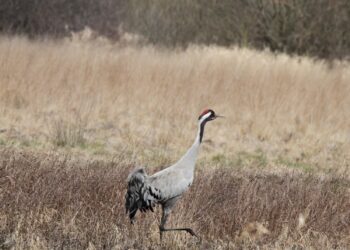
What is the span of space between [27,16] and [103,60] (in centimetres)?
850

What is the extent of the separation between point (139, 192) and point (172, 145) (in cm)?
645

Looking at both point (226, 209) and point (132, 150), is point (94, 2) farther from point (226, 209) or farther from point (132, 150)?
Result: point (226, 209)

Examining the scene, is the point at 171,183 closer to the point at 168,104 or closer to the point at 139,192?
the point at 139,192

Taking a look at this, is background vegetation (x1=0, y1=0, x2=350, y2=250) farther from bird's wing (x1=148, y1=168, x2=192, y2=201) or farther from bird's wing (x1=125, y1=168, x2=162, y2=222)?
bird's wing (x1=148, y1=168, x2=192, y2=201)

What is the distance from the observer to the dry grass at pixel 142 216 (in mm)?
6715

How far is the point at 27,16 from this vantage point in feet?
77.1

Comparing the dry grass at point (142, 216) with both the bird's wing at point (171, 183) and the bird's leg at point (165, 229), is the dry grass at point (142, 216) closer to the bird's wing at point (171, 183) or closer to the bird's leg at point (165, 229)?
the bird's leg at point (165, 229)

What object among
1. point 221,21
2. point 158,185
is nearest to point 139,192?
point 158,185

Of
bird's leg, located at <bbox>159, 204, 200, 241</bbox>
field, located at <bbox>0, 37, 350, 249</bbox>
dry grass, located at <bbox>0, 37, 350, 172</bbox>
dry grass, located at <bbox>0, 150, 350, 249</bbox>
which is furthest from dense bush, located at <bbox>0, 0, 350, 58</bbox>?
bird's leg, located at <bbox>159, 204, 200, 241</bbox>

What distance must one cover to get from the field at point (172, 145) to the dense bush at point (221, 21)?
1.64 meters

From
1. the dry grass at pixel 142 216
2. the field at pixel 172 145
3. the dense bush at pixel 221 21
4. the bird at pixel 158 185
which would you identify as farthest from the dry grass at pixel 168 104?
the bird at pixel 158 185

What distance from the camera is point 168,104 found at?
14.2 m

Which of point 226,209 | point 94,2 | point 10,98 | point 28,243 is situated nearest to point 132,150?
point 10,98

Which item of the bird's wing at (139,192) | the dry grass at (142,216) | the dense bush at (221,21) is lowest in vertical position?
the dry grass at (142,216)
